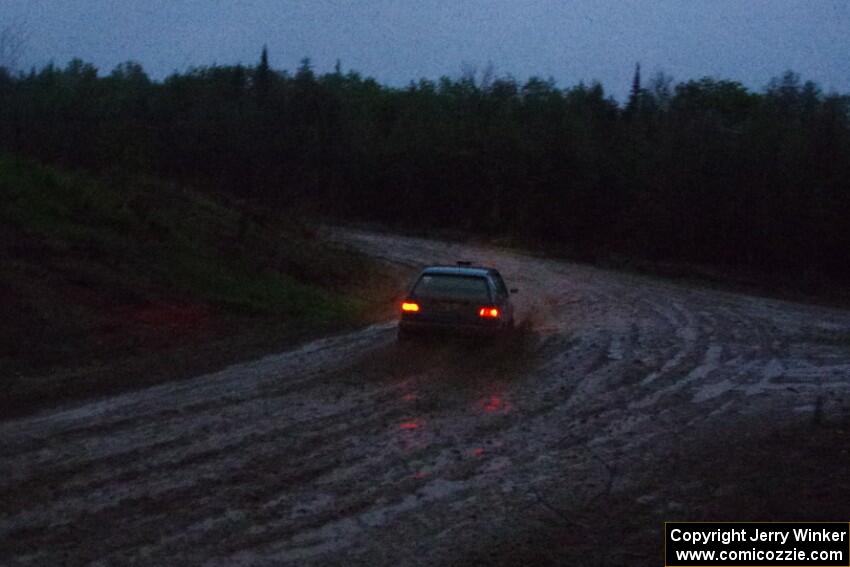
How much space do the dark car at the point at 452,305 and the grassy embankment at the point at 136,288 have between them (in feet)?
7.96

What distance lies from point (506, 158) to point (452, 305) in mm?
52678

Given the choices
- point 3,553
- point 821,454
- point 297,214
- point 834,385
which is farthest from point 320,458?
point 297,214

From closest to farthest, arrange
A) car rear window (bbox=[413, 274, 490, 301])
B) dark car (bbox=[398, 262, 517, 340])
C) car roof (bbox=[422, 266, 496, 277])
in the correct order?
dark car (bbox=[398, 262, 517, 340]) → car rear window (bbox=[413, 274, 490, 301]) → car roof (bbox=[422, 266, 496, 277])

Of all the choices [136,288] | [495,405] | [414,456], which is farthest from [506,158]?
→ [414,456]

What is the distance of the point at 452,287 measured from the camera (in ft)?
74.0

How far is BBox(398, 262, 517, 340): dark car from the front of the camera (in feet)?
72.7

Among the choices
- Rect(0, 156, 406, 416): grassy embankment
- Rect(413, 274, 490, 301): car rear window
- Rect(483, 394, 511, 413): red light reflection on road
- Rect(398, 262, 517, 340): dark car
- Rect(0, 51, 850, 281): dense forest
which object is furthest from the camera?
Rect(0, 51, 850, 281): dense forest

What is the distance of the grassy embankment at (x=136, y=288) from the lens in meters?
18.6

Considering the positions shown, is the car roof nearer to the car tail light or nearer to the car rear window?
the car rear window

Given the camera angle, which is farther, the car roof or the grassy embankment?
the car roof

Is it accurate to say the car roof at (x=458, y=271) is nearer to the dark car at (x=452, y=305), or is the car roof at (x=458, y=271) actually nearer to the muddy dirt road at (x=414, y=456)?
the dark car at (x=452, y=305)

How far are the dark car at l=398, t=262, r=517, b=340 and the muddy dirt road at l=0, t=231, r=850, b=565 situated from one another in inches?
16.5

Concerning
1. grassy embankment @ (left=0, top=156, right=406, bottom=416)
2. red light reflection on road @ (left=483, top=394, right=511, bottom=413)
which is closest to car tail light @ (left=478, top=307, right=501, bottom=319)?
grassy embankment @ (left=0, top=156, right=406, bottom=416)

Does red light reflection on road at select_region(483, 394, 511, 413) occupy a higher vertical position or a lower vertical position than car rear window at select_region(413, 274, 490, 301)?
lower
